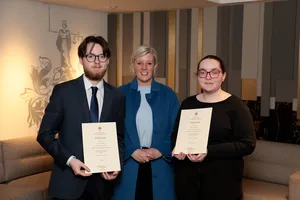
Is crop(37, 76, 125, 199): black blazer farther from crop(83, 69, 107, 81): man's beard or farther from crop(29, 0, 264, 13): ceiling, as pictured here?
crop(29, 0, 264, 13): ceiling

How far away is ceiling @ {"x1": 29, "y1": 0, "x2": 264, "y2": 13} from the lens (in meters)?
3.88

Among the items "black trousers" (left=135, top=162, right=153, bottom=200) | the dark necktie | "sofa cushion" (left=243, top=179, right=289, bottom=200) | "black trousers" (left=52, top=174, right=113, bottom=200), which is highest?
the dark necktie

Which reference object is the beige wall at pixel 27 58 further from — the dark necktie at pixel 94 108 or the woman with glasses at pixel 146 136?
the dark necktie at pixel 94 108

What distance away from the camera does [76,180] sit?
7.04 ft

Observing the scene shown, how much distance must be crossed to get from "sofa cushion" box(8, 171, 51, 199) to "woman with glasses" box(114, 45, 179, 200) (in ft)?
3.16

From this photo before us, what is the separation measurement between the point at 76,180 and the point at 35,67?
2.18 metres

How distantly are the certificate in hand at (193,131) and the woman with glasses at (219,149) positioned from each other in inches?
1.4

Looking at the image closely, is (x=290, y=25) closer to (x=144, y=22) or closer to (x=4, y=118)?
(x=144, y=22)

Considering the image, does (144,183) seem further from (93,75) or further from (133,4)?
(133,4)

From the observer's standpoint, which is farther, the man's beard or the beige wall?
the beige wall

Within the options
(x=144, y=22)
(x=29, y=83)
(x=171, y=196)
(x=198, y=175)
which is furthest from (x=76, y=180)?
(x=144, y=22)

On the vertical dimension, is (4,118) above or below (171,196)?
above

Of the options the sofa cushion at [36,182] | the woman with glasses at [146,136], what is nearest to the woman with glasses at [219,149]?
the woman with glasses at [146,136]

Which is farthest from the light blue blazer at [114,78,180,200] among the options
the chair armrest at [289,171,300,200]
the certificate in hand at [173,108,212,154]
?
the chair armrest at [289,171,300,200]
